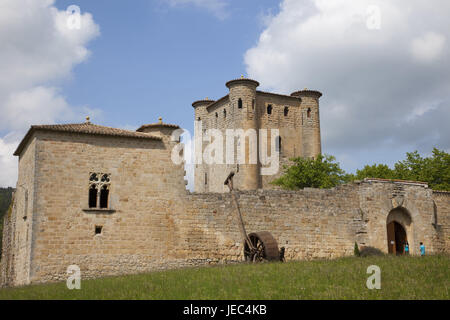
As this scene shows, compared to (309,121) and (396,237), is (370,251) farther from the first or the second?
(309,121)

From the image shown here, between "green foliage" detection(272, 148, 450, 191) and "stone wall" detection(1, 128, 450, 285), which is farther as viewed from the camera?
"green foliage" detection(272, 148, 450, 191)

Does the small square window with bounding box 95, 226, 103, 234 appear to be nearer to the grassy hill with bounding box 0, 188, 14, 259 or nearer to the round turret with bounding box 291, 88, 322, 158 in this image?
the round turret with bounding box 291, 88, 322, 158

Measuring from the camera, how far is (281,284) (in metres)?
12.8

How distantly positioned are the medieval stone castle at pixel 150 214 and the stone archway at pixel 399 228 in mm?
47

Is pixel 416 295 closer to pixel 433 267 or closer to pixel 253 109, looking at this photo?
pixel 433 267

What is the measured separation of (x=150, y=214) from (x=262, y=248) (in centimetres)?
504

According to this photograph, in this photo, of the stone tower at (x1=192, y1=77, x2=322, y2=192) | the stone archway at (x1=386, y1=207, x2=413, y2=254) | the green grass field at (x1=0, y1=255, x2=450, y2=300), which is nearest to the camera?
the green grass field at (x1=0, y1=255, x2=450, y2=300)

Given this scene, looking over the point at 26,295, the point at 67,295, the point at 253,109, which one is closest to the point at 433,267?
the point at 67,295

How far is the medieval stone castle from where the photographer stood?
63.9ft

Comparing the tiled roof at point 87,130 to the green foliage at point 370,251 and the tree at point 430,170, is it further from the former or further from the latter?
the tree at point 430,170

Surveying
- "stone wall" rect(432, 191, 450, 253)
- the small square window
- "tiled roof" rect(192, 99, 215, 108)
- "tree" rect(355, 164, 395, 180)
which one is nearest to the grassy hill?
"tiled roof" rect(192, 99, 215, 108)

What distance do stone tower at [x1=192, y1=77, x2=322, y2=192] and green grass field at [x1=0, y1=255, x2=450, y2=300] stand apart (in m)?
27.9

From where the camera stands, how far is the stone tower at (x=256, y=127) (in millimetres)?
44062
